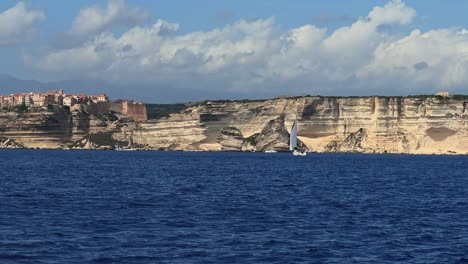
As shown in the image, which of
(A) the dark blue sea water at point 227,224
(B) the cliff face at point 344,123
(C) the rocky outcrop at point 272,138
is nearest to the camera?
(A) the dark blue sea water at point 227,224

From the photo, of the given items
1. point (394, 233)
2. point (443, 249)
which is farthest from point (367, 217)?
point (443, 249)

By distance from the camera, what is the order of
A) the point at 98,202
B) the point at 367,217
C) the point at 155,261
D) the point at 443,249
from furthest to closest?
the point at 98,202 < the point at 367,217 < the point at 443,249 < the point at 155,261

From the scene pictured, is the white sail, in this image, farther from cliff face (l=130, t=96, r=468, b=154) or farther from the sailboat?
cliff face (l=130, t=96, r=468, b=154)

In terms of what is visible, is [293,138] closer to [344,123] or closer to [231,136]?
Result: [344,123]

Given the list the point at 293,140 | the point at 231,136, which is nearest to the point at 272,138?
the point at 293,140

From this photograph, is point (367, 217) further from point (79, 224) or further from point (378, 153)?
point (378, 153)

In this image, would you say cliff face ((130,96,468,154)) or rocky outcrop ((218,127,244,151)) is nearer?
cliff face ((130,96,468,154))

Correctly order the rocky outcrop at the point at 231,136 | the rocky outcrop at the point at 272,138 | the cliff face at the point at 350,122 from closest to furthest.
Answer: the cliff face at the point at 350,122 → the rocky outcrop at the point at 272,138 → the rocky outcrop at the point at 231,136

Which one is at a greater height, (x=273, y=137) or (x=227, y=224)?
(x=227, y=224)

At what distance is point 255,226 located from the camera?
35.0 m

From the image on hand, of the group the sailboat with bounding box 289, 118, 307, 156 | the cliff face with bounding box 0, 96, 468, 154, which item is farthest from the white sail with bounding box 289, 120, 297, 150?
the cliff face with bounding box 0, 96, 468, 154

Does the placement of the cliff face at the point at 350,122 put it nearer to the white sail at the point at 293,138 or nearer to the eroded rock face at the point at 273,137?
the eroded rock face at the point at 273,137

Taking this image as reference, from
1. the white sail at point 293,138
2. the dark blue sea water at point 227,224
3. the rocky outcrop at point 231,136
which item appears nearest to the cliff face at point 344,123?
the rocky outcrop at point 231,136

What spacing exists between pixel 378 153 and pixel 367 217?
152481 mm
